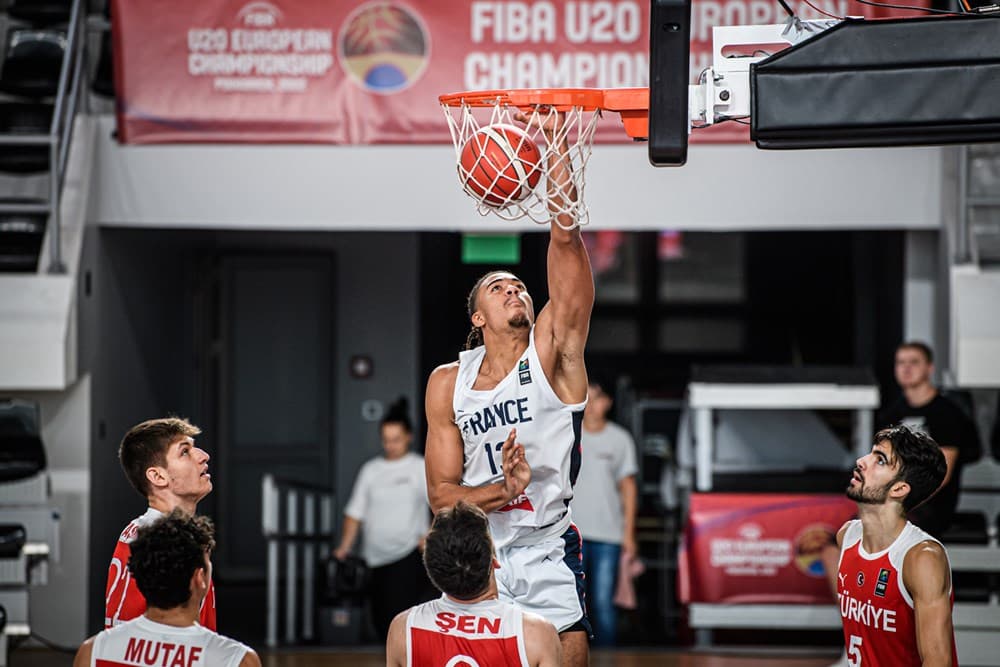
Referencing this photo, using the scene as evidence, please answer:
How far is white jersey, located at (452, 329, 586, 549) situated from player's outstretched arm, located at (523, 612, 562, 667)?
1.13 meters

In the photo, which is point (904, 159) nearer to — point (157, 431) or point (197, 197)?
point (197, 197)

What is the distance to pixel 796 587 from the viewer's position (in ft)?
25.1

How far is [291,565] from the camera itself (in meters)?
8.38

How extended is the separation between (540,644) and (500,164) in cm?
145

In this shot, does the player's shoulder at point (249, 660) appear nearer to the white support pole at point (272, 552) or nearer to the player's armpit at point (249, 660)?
the player's armpit at point (249, 660)

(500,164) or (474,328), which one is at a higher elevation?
(500,164)

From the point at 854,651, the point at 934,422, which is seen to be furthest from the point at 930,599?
the point at 934,422

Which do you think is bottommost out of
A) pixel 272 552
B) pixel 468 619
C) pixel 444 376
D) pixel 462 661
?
pixel 272 552

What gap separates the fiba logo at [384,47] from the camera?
745 cm

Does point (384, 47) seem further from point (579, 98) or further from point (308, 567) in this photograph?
point (579, 98)

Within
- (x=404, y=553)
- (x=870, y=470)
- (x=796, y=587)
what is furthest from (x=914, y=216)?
(x=870, y=470)

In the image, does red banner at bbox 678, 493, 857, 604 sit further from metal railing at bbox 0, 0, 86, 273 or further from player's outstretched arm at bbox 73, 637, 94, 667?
player's outstretched arm at bbox 73, 637, 94, 667

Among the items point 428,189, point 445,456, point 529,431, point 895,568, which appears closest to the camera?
point 895,568

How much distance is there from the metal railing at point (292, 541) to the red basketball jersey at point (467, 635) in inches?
187
